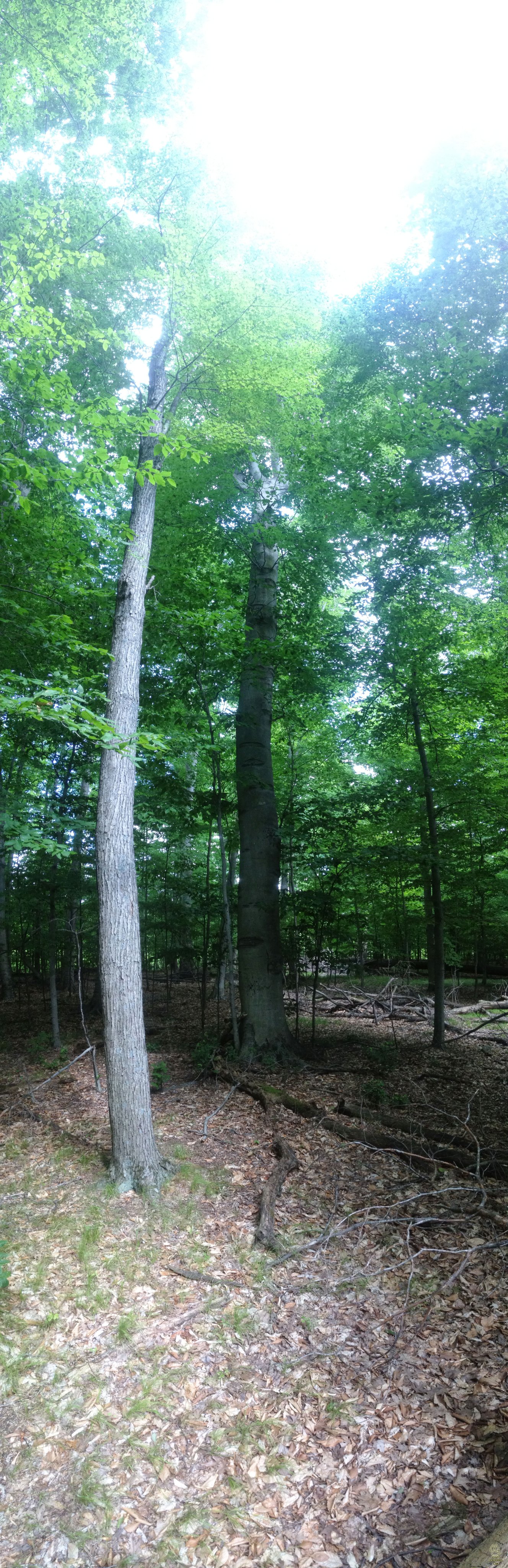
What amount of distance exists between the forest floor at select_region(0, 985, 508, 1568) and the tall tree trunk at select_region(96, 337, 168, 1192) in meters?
0.27

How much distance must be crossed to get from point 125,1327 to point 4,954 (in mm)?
10414

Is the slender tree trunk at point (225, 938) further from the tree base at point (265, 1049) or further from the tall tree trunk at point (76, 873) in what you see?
the tall tree trunk at point (76, 873)

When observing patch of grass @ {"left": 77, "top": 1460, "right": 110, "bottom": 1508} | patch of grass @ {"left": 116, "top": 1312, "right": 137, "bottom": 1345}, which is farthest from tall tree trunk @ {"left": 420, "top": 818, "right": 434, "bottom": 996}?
patch of grass @ {"left": 77, "top": 1460, "right": 110, "bottom": 1508}

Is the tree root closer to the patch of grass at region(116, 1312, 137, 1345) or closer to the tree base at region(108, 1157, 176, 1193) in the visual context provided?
the tree base at region(108, 1157, 176, 1193)

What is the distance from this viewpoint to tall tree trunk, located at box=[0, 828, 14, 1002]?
1211 centimetres

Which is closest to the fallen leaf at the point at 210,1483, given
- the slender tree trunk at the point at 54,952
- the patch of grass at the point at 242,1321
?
the patch of grass at the point at 242,1321

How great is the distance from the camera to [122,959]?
5055 millimetres

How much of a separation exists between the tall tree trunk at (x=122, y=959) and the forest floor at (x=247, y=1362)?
0.89ft

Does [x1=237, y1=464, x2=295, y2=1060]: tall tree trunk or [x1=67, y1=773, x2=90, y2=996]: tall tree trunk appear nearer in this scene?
[x1=237, y1=464, x2=295, y2=1060]: tall tree trunk

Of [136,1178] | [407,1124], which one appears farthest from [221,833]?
[136,1178]

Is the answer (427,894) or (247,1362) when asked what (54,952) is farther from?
(247,1362)

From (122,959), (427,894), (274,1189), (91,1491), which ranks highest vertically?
(427,894)

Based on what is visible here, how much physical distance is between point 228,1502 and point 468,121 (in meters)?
9.30

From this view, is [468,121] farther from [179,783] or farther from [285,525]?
[179,783]
